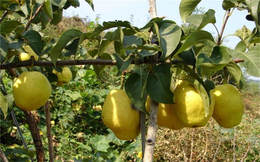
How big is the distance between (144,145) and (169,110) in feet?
0.50

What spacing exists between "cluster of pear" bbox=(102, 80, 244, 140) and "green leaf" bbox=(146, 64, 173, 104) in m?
0.08

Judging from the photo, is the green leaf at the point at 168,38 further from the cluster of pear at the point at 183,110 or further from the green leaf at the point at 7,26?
the green leaf at the point at 7,26

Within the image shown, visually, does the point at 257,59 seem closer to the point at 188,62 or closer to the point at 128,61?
the point at 188,62

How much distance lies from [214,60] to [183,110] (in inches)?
5.8

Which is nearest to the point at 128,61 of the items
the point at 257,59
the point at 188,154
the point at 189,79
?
the point at 189,79

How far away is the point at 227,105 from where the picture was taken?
0.79m

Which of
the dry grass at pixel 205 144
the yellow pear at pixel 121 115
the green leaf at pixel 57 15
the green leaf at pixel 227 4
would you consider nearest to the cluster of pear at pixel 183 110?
the yellow pear at pixel 121 115

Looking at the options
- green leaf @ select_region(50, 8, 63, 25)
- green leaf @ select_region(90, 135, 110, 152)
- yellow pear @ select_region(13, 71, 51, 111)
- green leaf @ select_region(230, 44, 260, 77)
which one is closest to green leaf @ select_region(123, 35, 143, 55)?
green leaf @ select_region(230, 44, 260, 77)

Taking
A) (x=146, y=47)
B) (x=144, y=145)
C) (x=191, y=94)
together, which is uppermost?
(x=146, y=47)

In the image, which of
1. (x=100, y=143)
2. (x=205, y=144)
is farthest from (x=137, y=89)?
(x=100, y=143)

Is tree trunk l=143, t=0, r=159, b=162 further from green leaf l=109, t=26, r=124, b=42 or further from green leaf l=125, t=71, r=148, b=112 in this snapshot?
green leaf l=109, t=26, r=124, b=42

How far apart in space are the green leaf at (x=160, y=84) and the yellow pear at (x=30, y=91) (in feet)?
1.35

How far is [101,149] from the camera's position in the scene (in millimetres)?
3209

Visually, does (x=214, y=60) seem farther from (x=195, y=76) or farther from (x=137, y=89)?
(x=137, y=89)
